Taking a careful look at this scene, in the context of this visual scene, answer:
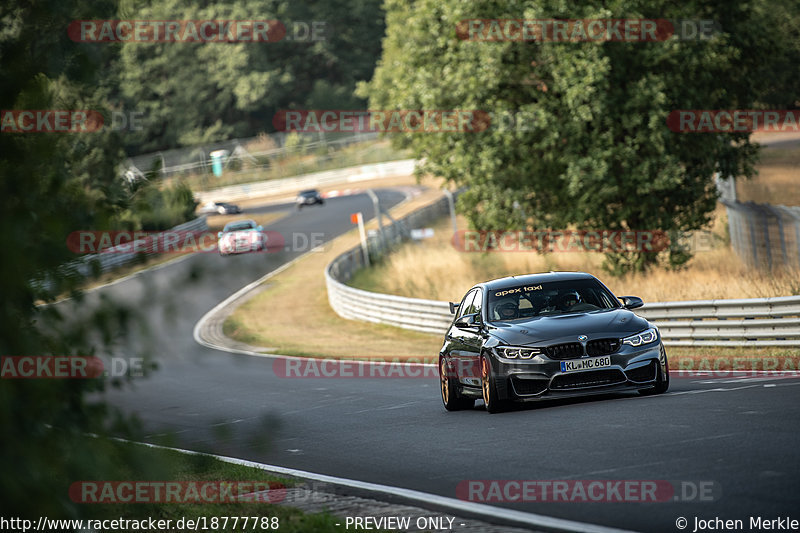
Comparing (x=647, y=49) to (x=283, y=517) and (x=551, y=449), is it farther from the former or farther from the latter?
(x=283, y=517)

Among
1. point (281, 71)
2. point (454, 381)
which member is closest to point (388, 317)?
point (454, 381)

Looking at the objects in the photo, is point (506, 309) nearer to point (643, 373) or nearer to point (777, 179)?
point (643, 373)

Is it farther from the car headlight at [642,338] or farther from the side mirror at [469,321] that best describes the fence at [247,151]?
the car headlight at [642,338]

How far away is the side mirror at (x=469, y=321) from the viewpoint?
1311cm

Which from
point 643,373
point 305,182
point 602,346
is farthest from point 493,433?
point 305,182

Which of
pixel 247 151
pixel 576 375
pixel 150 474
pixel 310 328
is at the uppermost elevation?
pixel 150 474

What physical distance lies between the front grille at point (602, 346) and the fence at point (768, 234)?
43.7 ft

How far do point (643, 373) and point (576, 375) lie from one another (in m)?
0.83

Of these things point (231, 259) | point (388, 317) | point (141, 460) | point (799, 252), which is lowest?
point (388, 317)

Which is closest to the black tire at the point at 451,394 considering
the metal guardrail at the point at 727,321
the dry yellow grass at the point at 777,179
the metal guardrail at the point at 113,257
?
the metal guardrail at the point at 727,321

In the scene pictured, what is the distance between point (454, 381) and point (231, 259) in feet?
28.3

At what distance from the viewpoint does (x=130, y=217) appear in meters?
5.16

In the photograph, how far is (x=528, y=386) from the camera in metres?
11.8

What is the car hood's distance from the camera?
11688 millimetres
